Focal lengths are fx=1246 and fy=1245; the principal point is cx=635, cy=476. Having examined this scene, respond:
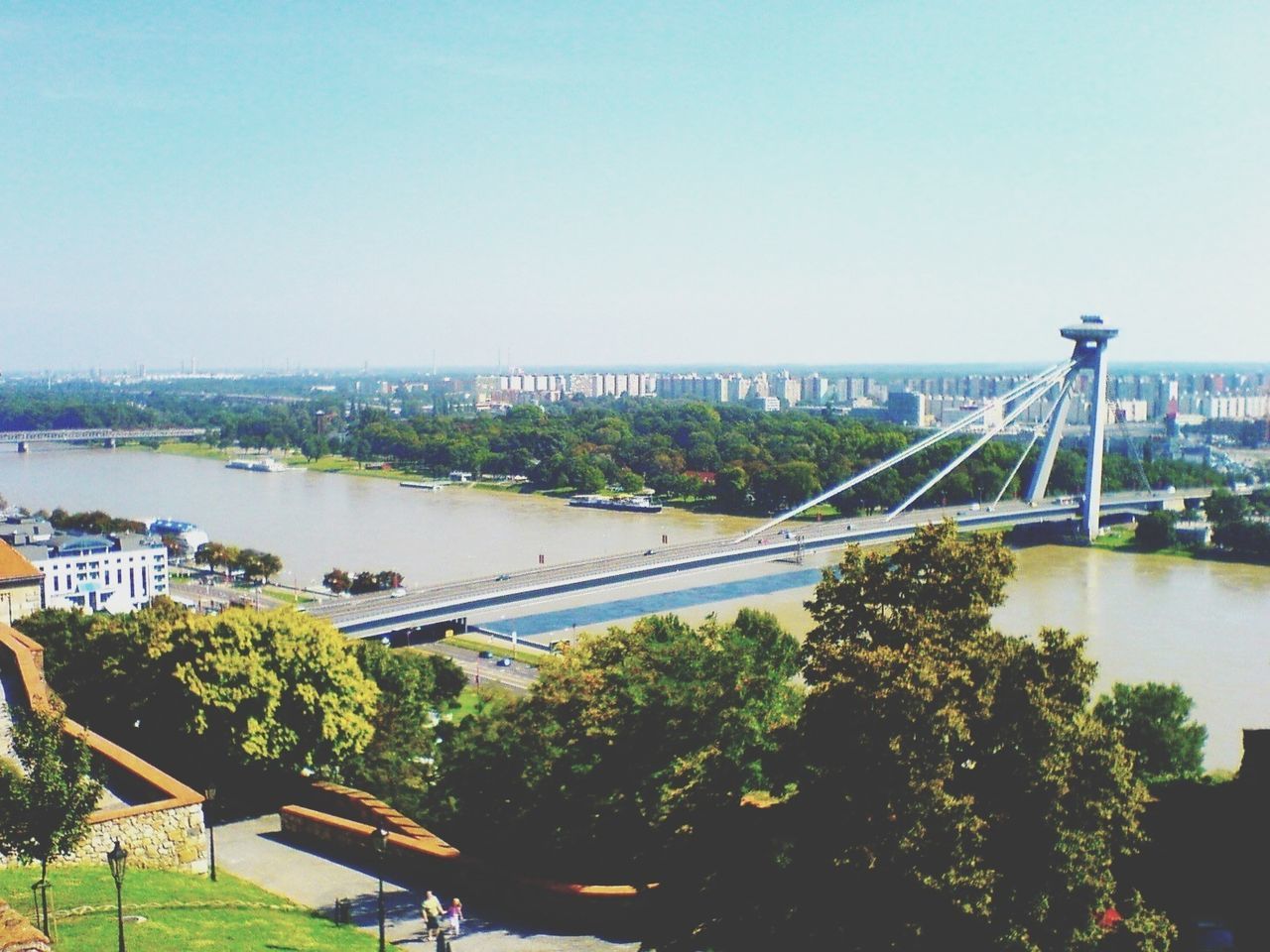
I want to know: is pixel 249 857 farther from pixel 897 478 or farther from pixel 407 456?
pixel 407 456

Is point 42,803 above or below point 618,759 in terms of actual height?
above

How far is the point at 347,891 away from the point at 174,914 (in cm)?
119

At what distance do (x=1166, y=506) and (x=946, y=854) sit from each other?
29.1 m

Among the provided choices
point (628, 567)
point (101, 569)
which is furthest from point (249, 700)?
point (101, 569)

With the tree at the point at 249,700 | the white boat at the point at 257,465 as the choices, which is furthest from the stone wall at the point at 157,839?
the white boat at the point at 257,465

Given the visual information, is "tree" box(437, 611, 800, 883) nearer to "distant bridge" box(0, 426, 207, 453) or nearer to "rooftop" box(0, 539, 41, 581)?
"rooftop" box(0, 539, 41, 581)

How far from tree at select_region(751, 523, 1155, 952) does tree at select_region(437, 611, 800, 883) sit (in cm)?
88

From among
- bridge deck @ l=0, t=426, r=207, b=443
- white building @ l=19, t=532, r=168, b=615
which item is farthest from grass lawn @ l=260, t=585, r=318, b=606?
bridge deck @ l=0, t=426, r=207, b=443

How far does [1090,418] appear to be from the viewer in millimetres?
28188

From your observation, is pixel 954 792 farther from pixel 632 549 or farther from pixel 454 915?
pixel 632 549

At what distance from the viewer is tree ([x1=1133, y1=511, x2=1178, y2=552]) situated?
82.0 ft

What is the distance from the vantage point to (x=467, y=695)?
42.4 ft

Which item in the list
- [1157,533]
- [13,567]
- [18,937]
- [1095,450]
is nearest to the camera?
[18,937]

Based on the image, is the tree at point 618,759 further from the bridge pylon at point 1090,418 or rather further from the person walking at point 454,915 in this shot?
the bridge pylon at point 1090,418
